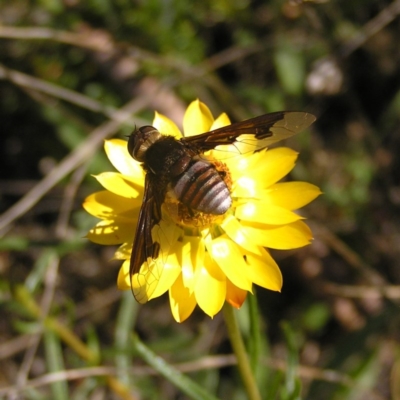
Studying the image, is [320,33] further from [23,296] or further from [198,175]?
[23,296]

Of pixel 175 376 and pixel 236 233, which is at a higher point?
pixel 236 233

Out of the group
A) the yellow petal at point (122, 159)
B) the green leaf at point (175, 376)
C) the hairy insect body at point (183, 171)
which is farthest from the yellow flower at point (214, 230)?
the green leaf at point (175, 376)

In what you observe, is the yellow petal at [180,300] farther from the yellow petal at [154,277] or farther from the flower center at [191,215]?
the flower center at [191,215]

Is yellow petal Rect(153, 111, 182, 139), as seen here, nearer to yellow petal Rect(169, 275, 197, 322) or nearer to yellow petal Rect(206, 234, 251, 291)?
yellow petal Rect(206, 234, 251, 291)

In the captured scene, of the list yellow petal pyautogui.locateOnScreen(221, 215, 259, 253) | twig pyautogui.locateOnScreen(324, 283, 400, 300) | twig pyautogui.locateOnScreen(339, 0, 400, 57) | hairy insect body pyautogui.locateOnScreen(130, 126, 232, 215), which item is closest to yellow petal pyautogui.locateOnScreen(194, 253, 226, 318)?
yellow petal pyautogui.locateOnScreen(221, 215, 259, 253)

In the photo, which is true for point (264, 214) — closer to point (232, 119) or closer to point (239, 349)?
point (239, 349)

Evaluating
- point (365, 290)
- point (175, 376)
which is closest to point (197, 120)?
point (175, 376)

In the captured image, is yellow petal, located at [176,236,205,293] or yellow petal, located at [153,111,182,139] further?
yellow petal, located at [153,111,182,139]
